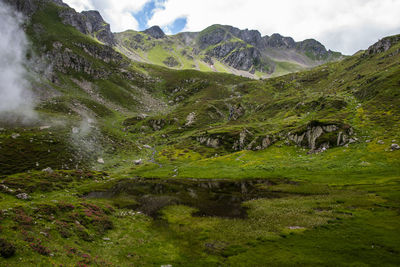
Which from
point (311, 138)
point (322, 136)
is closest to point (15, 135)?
point (311, 138)

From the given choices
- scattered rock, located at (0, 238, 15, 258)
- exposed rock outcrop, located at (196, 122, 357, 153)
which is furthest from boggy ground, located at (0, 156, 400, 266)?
exposed rock outcrop, located at (196, 122, 357, 153)

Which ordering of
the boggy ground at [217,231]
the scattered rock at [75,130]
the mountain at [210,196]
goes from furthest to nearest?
the scattered rock at [75,130] < the mountain at [210,196] < the boggy ground at [217,231]

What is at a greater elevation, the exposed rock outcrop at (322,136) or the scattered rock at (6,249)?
the exposed rock outcrop at (322,136)

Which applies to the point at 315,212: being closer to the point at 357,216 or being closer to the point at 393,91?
the point at 357,216

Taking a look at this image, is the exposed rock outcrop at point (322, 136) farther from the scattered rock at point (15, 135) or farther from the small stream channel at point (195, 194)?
the scattered rock at point (15, 135)

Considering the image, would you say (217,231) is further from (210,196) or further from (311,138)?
(311,138)

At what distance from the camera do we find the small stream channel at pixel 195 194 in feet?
162

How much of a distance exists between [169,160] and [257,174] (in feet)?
194

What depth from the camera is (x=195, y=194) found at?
6241 centimetres

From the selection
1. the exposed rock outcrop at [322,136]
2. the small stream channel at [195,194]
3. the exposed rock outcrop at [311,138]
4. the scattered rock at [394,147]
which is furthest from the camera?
the exposed rock outcrop at [311,138]

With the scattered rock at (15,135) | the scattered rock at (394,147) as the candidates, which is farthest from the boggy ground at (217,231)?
the scattered rock at (15,135)

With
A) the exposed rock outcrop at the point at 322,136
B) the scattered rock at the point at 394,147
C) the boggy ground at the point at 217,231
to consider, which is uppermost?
the exposed rock outcrop at the point at 322,136

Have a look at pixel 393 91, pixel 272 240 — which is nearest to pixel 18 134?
pixel 272 240

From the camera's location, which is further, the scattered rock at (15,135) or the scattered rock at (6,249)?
the scattered rock at (15,135)
